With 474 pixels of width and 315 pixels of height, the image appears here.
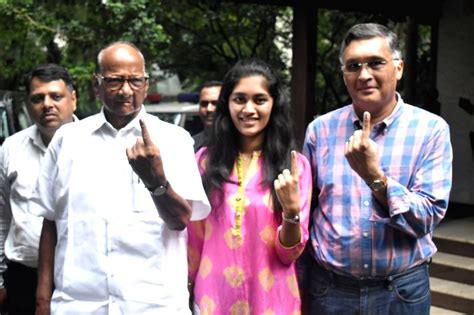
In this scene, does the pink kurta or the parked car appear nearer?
the pink kurta

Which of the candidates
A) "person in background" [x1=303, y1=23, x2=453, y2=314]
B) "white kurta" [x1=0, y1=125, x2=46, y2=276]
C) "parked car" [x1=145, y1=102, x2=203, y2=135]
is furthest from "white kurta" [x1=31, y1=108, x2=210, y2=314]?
"parked car" [x1=145, y1=102, x2=203, y2=135]

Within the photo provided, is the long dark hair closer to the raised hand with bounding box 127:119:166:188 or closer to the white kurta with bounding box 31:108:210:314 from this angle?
the white kurta with bounding box 31:108:210:314

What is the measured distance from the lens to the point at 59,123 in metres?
3.96

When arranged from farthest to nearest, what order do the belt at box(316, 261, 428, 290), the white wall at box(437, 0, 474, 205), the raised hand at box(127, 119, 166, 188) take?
1. the white wall at box(437, 0, 474, 205)
2. the belt at box(316, 261, 428, 290)
3. the raised hand at box(127, 119, 166, 188)

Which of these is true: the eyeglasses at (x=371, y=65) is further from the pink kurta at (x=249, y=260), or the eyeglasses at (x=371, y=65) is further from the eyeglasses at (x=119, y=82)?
the eyeglasses at (x=119, y=82)

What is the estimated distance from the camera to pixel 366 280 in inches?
117

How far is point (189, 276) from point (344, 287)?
2.23 ft

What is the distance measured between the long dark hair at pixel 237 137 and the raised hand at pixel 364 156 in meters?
0.40

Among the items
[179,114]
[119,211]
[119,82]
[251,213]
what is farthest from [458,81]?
[119,211]

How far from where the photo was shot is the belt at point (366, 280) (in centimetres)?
296

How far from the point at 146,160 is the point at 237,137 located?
638 mm

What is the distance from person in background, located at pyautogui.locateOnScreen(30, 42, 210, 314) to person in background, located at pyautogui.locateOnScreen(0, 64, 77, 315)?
0.84 meters

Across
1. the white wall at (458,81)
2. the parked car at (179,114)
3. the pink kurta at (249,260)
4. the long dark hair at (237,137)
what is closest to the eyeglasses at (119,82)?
the long dark hair at (237,137)

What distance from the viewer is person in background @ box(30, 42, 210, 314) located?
2.88m
